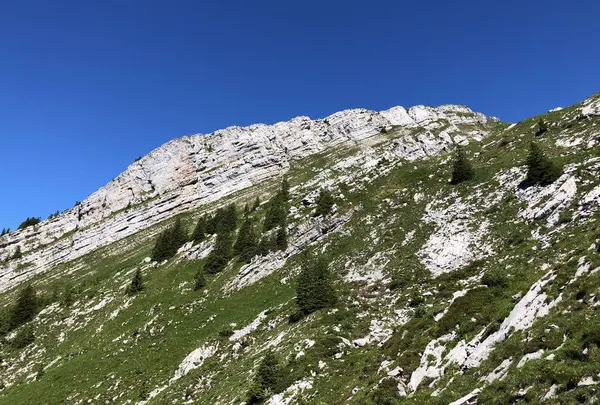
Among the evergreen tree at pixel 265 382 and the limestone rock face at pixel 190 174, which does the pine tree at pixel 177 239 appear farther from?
the evergreen tree at pixel 265 382

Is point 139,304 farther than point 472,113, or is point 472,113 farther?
point 472,113

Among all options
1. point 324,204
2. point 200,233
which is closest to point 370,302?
→ point 324,204

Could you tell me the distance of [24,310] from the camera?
72.8m

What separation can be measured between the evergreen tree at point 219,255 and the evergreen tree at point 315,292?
2664 centimetres

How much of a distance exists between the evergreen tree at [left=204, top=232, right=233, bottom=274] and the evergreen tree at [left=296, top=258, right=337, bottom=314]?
26.6 meters

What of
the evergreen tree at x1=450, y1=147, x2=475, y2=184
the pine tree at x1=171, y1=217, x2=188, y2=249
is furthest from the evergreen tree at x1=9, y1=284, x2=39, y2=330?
the evergreen tree at x1=450, y1=147, x2=475, y2=184

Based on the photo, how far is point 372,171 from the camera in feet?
253

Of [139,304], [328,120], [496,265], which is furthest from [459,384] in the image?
[328,120]

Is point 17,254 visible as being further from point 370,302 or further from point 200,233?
point 370,302

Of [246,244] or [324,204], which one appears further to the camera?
[324,204]

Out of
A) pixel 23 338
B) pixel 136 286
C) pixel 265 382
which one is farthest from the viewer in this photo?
pixel 136 286

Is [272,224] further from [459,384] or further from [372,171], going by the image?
[459,384]

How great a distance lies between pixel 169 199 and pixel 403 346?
139312 millimetres

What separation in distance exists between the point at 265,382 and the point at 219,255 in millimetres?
40227
